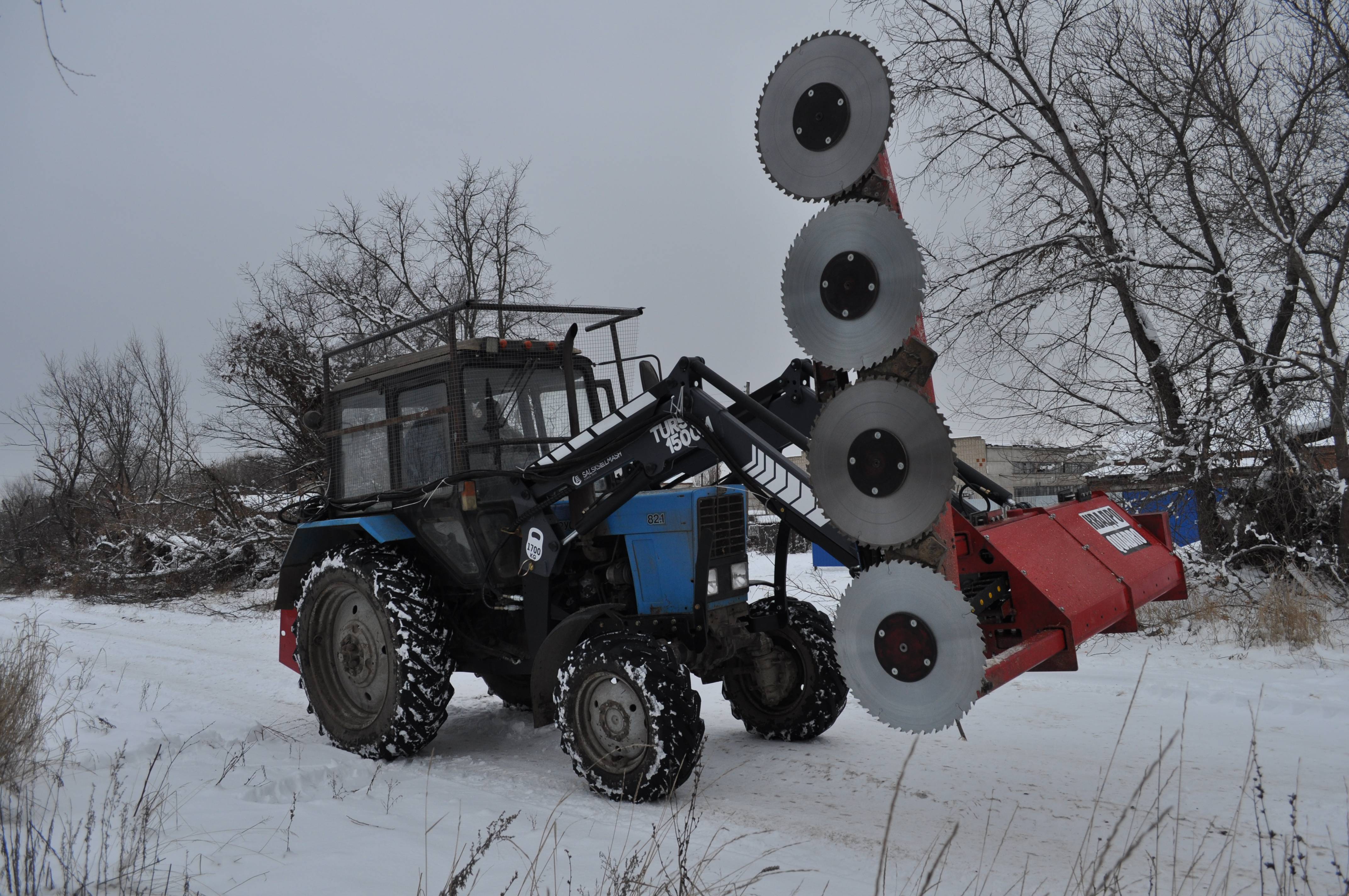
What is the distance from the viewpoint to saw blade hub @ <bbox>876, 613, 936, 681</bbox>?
9.91ft

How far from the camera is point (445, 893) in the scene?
2.31 metres

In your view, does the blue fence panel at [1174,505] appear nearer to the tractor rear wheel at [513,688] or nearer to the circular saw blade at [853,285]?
the tractor rear wheel at [513,688]

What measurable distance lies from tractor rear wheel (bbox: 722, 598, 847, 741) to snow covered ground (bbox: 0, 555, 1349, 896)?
5.5 inches

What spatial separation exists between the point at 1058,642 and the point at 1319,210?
752 centimetres

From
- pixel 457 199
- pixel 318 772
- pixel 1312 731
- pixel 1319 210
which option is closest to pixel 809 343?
pixel 318 772

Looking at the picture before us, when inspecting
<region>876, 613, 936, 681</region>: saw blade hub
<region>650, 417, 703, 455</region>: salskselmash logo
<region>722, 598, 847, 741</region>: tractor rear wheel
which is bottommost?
<region>722, 598, 847, 741</region>: tractor rear wheel

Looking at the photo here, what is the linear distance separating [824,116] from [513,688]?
4.47 m

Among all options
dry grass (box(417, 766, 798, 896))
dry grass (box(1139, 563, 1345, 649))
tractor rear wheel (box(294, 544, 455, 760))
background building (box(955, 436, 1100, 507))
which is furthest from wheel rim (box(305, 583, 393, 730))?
dry grass (box(1139, 563, 1345, 649))

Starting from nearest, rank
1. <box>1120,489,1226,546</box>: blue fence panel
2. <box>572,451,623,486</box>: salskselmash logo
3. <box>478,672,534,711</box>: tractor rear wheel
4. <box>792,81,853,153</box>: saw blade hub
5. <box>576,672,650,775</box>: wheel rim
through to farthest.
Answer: <box>792,81,853,153</box>: saw blade hub → <box>576,672,650,775</box>: wheel rim → <box>572,451,623,486</box>: salskselmash logo → <box>478,672,534,711</box>: tractor rear wheel → <box>1120,489,1226,546</box>: blue fence panel

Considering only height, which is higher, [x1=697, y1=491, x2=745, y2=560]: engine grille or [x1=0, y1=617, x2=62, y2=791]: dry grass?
[x1=697, y1=491, x2=745, y2=560]: engine grille

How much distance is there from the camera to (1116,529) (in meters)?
4.97

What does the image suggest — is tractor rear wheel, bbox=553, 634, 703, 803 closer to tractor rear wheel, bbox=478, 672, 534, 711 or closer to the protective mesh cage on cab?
the protective mesh cage on cab

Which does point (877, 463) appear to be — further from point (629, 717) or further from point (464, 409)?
point (464, 409)

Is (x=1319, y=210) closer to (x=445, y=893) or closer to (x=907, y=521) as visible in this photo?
(x=907, y=521)
